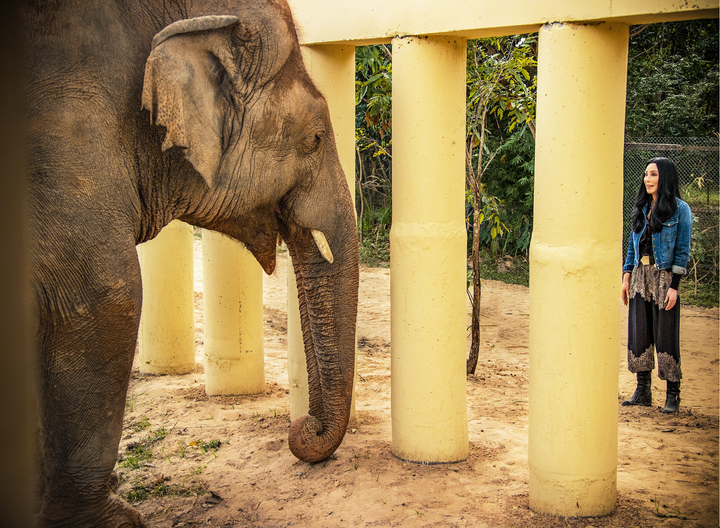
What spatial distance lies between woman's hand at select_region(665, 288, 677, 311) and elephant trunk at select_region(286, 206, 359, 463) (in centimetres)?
266

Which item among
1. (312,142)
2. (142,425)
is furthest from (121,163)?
(142,425)

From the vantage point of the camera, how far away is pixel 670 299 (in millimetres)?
5129

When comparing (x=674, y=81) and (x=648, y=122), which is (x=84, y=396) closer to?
(x=648, y=122)

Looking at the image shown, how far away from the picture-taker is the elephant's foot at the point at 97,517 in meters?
2.82

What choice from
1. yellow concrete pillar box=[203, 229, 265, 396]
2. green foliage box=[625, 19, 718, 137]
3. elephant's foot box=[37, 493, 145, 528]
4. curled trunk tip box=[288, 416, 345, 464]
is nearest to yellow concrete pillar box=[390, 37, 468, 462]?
curled trunk tip box=[288, 416, 345, 464]

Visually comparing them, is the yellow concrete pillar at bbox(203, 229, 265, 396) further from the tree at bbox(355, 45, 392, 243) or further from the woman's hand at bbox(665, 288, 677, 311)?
the woman's hand at bbox(665, 288, 677, 311)

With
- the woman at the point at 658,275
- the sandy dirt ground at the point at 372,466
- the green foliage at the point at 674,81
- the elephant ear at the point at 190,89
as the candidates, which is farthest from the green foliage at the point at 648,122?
the elephant ear at the point at 190,89

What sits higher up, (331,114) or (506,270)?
Result: (331,114)

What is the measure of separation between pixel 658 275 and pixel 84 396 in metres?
4.10

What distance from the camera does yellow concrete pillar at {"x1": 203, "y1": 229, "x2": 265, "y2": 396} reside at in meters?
5.54

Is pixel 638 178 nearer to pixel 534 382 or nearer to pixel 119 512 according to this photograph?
pixel 534 382

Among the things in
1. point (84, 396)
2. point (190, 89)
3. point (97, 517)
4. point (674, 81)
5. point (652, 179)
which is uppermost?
point (674, 81)

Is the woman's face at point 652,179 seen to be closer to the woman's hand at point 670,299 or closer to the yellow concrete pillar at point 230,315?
the woman's hand at point 670,299

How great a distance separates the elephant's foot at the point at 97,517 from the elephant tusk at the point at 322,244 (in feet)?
4.62
